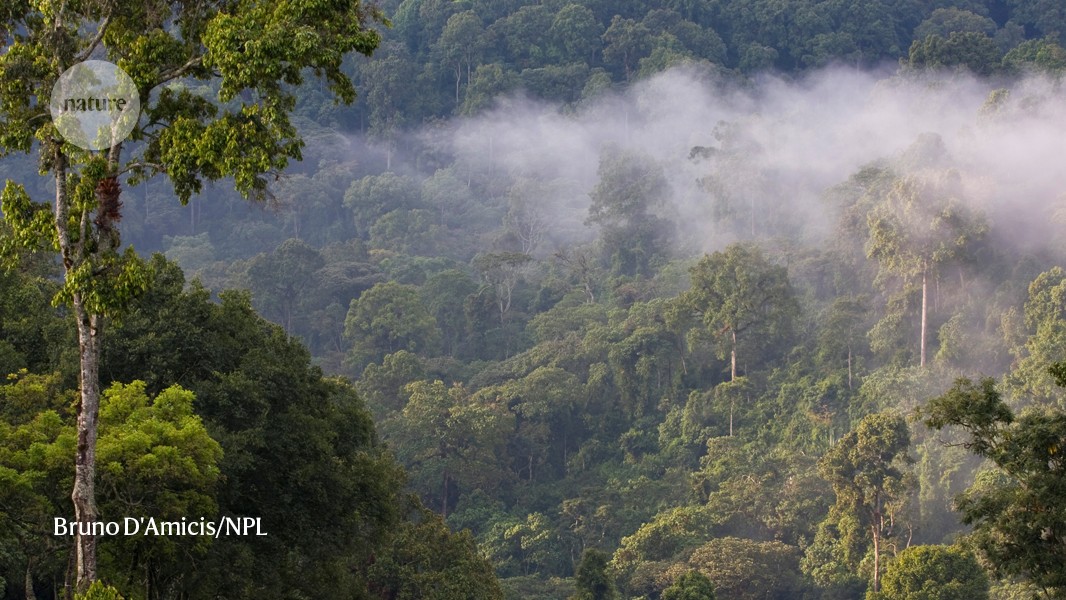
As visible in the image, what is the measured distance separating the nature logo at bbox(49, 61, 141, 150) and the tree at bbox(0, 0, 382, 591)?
11 centimetres

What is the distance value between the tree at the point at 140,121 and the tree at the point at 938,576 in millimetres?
22076

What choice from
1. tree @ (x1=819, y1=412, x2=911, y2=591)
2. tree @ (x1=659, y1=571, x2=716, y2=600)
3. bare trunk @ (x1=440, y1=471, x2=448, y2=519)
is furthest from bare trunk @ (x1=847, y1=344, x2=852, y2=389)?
tree @ (x1=659, y1=571, x2=716, y2=600)

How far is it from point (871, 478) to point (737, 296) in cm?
1473

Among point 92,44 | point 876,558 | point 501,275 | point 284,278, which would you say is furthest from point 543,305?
point 92,44

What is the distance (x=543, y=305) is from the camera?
219 feet

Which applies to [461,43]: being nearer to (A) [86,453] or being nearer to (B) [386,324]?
(B) [386,324]

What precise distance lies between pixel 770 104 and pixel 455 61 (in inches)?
796

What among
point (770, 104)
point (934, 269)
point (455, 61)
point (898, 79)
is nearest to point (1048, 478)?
point (934, 269)

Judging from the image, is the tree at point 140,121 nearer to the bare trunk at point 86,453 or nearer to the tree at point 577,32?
the bare trunk at point 86,453

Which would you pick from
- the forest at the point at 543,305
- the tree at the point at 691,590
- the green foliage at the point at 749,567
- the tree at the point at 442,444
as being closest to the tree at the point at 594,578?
the forest at the point at 543,305

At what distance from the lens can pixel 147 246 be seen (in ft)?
263

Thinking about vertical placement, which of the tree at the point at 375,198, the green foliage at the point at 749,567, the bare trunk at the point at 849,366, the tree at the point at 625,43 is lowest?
the green foliage at the point at 749,567

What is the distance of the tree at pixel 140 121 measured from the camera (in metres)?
13.0

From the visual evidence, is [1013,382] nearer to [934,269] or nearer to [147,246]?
[934,269]
